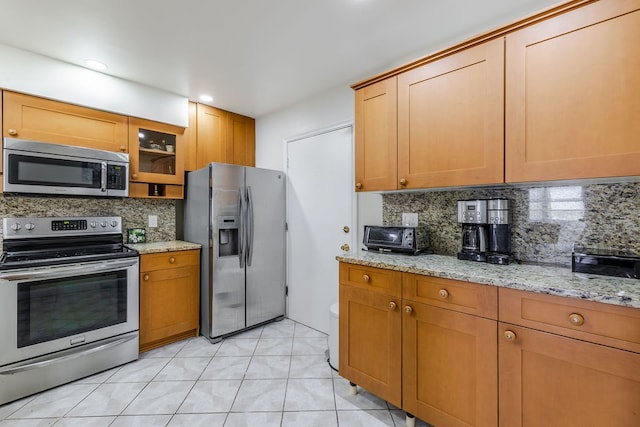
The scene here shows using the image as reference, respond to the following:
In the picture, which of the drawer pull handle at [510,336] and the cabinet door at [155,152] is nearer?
the drawer pull handle at [510,336]

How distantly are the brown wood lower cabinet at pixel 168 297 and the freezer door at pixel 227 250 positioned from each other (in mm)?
248

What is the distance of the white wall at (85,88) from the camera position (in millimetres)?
2105

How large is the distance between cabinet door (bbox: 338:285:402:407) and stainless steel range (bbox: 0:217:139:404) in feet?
5.67

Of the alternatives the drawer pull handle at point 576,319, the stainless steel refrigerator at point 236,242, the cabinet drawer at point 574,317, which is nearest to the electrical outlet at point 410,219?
the cabinet drawer at point 574,317

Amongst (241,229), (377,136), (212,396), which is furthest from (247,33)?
(212,396)

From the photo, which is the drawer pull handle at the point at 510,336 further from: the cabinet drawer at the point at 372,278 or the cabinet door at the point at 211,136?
the cabinet door at the point at 211,136

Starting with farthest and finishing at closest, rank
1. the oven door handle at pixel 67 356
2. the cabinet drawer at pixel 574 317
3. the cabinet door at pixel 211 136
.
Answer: the cabinet door at pixel 211 136 < the oven door handle at pixel 67 356 < the cabinet drawer at pixel 574 317

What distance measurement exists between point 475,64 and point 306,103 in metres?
1.81

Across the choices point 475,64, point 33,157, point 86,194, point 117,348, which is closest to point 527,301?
point 475,64

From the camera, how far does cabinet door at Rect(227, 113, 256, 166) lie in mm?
3438

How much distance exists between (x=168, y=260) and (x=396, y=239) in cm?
201

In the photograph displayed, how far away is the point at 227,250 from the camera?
2789 mm

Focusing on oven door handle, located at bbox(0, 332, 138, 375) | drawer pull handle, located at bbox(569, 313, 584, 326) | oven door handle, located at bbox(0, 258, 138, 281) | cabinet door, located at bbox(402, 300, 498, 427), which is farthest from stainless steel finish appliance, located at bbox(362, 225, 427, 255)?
oven door handle, located at bbox(0, 332, 138, 375)

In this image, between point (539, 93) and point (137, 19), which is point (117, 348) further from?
point (539, 93)
